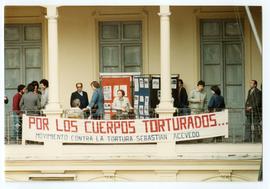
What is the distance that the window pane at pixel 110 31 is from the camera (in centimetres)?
2112

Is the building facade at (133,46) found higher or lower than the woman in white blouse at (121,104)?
higher

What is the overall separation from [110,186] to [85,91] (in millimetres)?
8510

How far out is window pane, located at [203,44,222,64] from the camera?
2086 centimetres

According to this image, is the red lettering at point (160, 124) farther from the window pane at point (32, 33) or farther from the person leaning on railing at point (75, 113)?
the window pane at point (32, 33)

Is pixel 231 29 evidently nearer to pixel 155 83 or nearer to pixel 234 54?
pixel 234 54

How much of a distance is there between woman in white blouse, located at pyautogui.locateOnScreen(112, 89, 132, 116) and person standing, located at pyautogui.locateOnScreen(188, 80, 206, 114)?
4.37ft

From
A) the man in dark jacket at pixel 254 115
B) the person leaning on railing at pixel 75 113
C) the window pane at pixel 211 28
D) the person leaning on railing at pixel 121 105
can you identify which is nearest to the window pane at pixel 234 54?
the window pane at pixel 211 28

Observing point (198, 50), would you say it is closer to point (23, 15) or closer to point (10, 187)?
point (23, 15)

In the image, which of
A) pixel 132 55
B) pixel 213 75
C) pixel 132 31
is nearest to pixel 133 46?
pixel 132 55

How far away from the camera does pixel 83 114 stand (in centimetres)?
1861

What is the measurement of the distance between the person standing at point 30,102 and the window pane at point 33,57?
259 cm

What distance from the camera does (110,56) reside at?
2116 centimetres

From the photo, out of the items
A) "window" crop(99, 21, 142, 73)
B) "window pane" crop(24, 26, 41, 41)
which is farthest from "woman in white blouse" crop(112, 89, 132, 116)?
"window pane" crop(24, 26, 41, 41)

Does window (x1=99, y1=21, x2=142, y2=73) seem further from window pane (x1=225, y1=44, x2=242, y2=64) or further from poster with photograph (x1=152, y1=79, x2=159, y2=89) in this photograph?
window pane (x1=225, y1=44, x2=242, y2=64)
